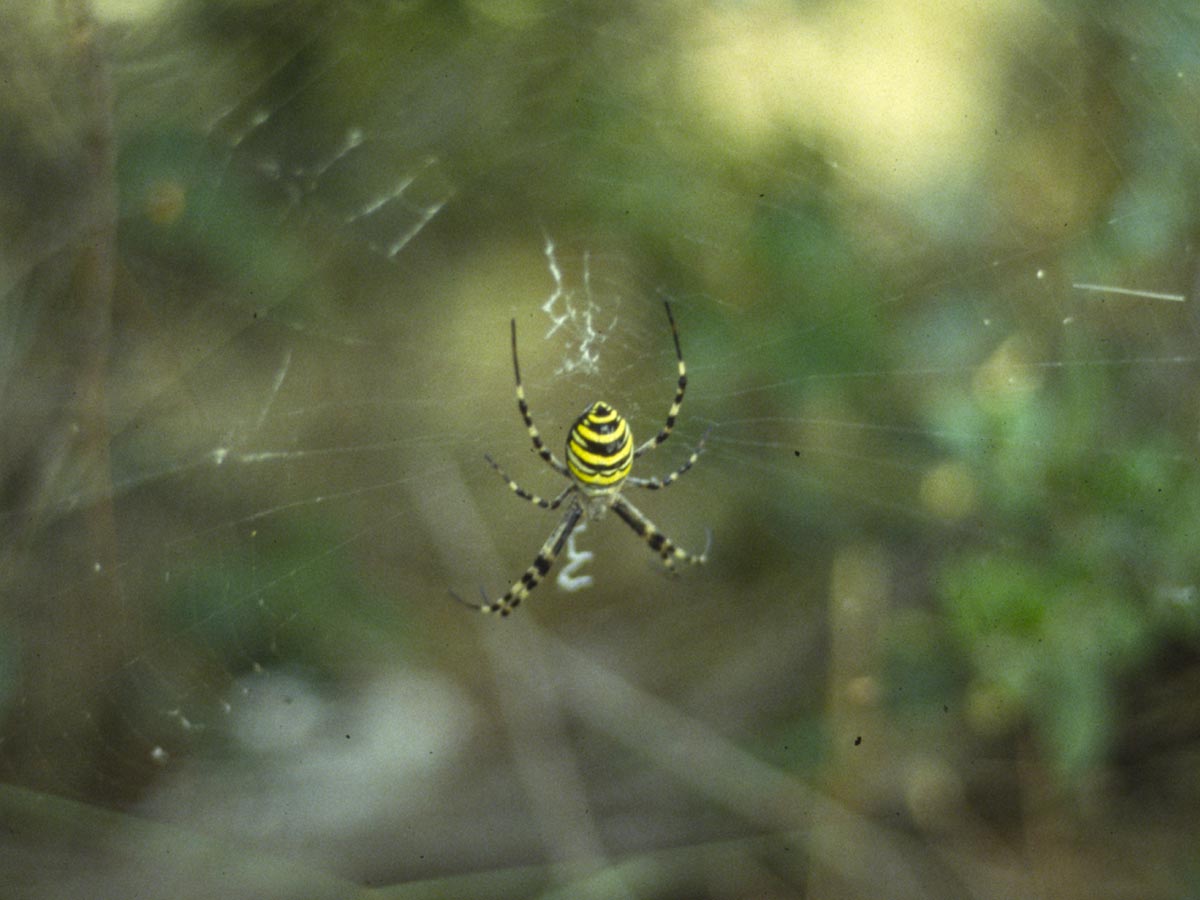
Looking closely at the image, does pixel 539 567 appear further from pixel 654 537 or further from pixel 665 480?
pixel 665 480

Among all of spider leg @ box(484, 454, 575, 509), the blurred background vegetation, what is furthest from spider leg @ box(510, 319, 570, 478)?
the blurred background vegetation

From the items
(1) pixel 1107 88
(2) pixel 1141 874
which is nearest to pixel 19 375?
(1) pixel 1107 88

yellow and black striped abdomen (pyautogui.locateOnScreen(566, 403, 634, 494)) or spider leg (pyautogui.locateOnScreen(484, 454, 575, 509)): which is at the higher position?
spider leg (pyautogui.locateOnScreen(484, 454, 575, 509))

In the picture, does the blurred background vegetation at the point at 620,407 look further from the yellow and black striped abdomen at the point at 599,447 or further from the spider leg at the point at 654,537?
the yellow and black striped abdomen at the point at 599,447

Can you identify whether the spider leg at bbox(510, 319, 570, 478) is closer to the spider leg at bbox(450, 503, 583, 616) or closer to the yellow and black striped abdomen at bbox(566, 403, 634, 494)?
the yellow and black striped abdomen at bbox(566, 403, 634, 494)

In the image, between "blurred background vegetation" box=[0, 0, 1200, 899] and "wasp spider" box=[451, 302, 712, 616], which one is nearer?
"wasp spider" box=[451, 302, 712, 616]

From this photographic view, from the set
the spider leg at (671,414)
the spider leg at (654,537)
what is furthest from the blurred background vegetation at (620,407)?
the spider leg at (654,537)

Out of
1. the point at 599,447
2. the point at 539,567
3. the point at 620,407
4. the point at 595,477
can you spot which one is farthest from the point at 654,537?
the point at 599,447

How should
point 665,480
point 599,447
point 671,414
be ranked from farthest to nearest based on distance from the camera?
point 665,480 < point 671,414 < point 599,447
